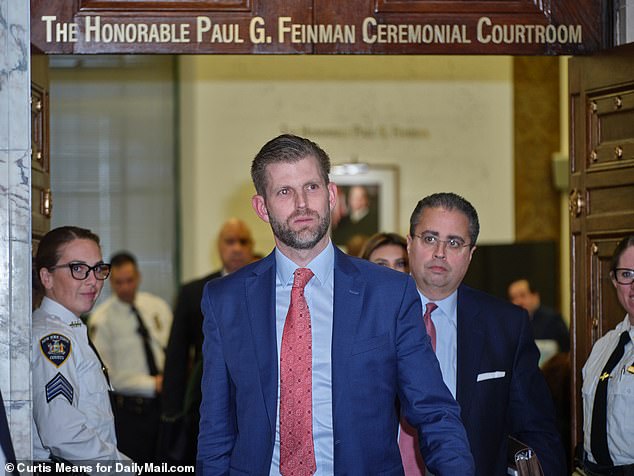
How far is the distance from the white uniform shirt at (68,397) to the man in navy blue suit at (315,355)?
1.13 meters

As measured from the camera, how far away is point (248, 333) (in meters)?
3.58

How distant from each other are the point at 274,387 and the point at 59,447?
1.41m

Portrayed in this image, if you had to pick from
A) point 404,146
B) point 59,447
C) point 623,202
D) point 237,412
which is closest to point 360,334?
point 237,412

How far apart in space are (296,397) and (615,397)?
1686mm

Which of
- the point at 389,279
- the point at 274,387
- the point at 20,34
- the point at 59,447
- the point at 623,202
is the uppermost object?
the point at 20,34

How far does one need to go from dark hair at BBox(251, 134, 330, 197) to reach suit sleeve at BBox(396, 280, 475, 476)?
0.50m

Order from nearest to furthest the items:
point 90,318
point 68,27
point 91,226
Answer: point 68,27 → point 90,318 → point 91,226

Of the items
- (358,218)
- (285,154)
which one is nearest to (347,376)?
(285,154)

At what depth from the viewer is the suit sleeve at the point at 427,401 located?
3361 millimetres

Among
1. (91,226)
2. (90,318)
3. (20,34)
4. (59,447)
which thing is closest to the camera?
(20,34)

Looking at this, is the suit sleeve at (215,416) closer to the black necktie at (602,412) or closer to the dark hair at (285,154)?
the dark hair at (285,154)

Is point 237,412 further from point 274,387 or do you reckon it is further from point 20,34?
point 20,34

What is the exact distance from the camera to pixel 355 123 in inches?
468

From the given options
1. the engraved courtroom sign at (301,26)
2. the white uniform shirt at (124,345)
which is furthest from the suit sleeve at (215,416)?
the white uniform shirt at (124,345)
